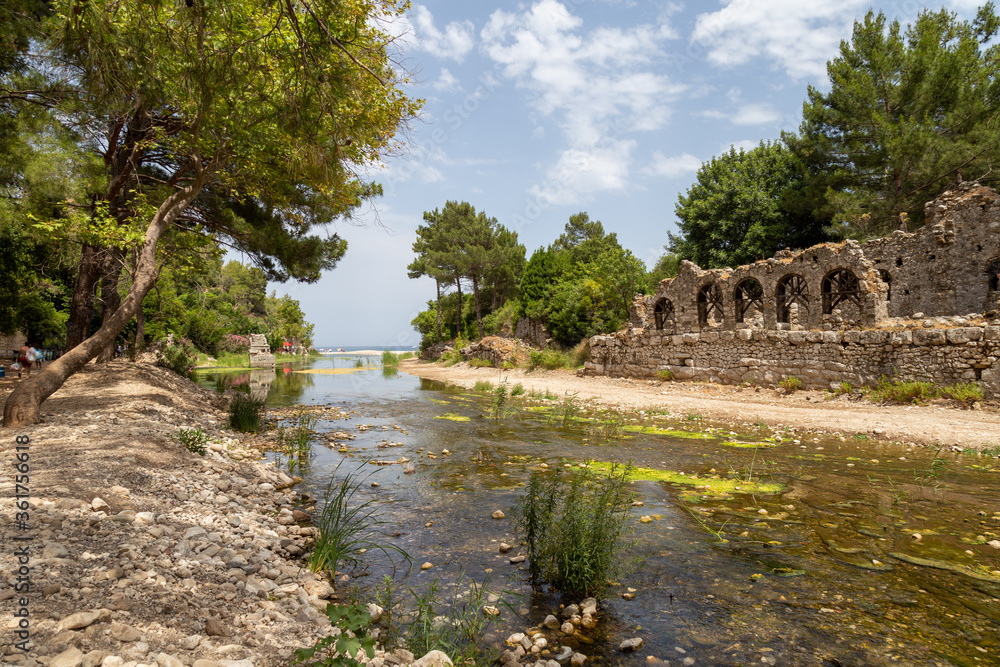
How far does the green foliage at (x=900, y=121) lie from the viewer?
1934cm

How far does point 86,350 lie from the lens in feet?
23.2

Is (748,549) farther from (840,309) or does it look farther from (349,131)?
(840,309)

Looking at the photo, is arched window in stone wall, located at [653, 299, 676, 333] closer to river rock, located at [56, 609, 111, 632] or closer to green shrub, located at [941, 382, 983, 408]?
green shrub, located at [941, 382, 983, 408]

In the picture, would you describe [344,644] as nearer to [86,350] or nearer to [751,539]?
[751,539]

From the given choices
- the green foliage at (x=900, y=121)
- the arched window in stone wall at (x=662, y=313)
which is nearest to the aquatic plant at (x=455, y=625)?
the arched window in stone wall at (x=662, y=313)

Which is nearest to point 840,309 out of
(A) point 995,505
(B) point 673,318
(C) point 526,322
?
(B) point 673,318

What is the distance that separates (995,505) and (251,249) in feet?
51.6

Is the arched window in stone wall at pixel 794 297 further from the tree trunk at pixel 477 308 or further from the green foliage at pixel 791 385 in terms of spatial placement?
the tree trunk at pixel 477 308

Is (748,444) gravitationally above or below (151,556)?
below

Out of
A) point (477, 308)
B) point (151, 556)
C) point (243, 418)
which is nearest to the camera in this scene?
point (151, 556)

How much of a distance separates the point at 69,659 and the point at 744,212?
2928cm

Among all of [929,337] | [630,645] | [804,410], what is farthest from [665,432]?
[630,645]

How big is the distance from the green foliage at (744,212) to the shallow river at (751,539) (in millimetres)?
18791

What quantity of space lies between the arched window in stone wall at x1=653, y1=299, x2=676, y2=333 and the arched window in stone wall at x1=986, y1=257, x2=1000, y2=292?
10.1m
